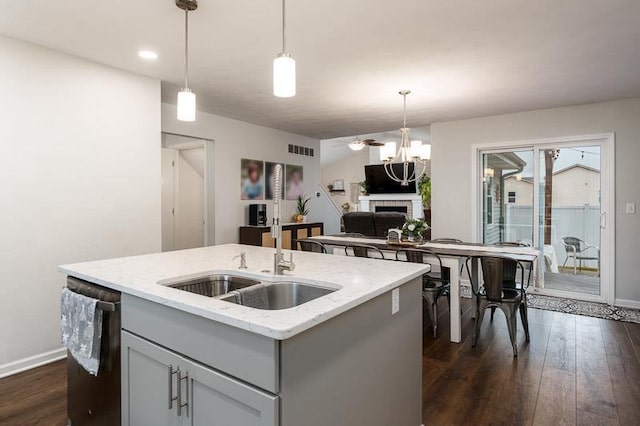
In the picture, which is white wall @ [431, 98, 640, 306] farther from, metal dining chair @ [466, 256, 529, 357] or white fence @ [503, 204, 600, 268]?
metal dining chair @ [466, 256, 529, 357]

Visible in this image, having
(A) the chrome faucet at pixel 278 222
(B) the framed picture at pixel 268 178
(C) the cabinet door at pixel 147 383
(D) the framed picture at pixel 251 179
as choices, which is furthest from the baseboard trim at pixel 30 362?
(B) the framed picture at pixel 268 178

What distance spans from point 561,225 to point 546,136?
122cm

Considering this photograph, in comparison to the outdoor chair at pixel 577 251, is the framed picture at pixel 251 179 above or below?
above

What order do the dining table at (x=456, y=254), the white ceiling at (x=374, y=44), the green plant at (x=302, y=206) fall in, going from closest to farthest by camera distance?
the white ceiling at (x=374, y=44), the dining table at (x=456, y=254), the green plant at (x=302, y=206)

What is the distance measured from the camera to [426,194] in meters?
9.74

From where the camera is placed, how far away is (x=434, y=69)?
3.32 m

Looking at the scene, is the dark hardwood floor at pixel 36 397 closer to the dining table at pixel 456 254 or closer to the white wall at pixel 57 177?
the white wall at pixel 57 177

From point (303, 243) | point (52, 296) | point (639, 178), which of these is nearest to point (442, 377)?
point (303, 243)

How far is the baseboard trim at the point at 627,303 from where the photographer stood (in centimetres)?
434

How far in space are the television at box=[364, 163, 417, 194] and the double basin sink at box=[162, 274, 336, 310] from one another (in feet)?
27.6

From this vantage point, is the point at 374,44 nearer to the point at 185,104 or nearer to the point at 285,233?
the point at 185,104

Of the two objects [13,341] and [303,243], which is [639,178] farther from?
[13,341]

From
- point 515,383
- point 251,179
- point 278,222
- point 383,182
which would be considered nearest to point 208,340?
point 278,222

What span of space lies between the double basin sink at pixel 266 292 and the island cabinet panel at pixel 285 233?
268cm
